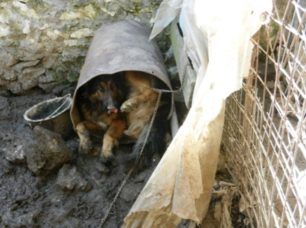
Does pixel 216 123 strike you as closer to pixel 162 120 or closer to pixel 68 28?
pixel 162 120

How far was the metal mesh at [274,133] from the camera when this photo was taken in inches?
43.3

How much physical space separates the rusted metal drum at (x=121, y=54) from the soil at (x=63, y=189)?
29 cm

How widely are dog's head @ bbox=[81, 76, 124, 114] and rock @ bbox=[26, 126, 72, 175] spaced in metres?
0.30

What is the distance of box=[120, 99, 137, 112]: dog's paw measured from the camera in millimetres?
2114

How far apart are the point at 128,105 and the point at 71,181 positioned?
47cm

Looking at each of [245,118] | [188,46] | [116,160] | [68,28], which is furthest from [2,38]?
[245,118]

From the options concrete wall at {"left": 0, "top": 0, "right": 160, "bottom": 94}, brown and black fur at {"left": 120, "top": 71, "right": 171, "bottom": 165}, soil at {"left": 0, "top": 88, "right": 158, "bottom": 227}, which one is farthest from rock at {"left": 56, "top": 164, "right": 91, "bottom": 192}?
concrete wall at {"left": 0, "top": 0, "right": 160, "bottom": 94}

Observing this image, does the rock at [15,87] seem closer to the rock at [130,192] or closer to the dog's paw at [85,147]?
the dog's paw at [85,147]

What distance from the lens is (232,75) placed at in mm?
1247

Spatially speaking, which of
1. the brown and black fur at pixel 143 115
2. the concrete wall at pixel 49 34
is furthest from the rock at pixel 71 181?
the concrete wall at pixel 49 34

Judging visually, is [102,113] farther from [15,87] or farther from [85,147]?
[15,87]

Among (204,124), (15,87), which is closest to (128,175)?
(204,124)

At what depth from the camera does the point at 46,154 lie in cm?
199

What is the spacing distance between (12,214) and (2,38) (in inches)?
46.3
